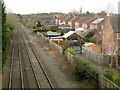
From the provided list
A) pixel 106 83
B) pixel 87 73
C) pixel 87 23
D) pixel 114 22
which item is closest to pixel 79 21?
pixel 87 23

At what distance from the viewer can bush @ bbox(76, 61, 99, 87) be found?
64.0ft

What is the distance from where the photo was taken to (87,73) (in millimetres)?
20422

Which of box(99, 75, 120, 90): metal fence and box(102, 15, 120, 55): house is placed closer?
box(99, 75, 120, 90): metal fence

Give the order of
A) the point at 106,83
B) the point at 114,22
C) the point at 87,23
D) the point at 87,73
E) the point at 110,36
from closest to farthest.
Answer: the point at 106,83, the point at 87,73, the point at 110,36, the point at 114,22, the point at 87,23

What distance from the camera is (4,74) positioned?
80.5 feet

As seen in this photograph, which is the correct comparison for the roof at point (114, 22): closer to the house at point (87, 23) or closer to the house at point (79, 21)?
the house at point (87, 23)

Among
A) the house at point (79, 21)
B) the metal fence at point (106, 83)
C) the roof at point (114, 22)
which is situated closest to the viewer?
the metal fence at point (106, 83)

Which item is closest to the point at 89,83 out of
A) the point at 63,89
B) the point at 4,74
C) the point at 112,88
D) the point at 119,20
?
the point at 63,89

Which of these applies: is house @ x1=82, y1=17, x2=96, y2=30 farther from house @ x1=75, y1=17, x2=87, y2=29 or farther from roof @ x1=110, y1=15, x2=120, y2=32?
roof @ x1=110, y1=15, x2=120, y2=32

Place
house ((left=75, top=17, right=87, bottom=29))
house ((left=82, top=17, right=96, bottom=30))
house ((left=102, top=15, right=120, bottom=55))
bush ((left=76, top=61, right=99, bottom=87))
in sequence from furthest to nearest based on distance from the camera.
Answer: house ((left=75, top=17, right=87, bottom=29)) → house ((left=82, top=17, right=96, bottom=30)) → house ((left=102, top=15, right=120, bottom=55)) → bush ((left=76, top=61, right=99, bottom=87))

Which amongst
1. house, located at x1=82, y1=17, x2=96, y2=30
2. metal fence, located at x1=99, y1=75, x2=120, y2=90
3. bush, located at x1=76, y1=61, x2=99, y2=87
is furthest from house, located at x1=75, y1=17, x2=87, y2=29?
metal fence, located at x1=99, y1=75, x2=120, y2=90

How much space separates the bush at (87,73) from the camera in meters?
19.5

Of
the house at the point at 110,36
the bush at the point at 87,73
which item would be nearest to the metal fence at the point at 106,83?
the bush at the point at 87,73

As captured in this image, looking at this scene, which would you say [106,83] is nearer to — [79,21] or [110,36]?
[110,36]
